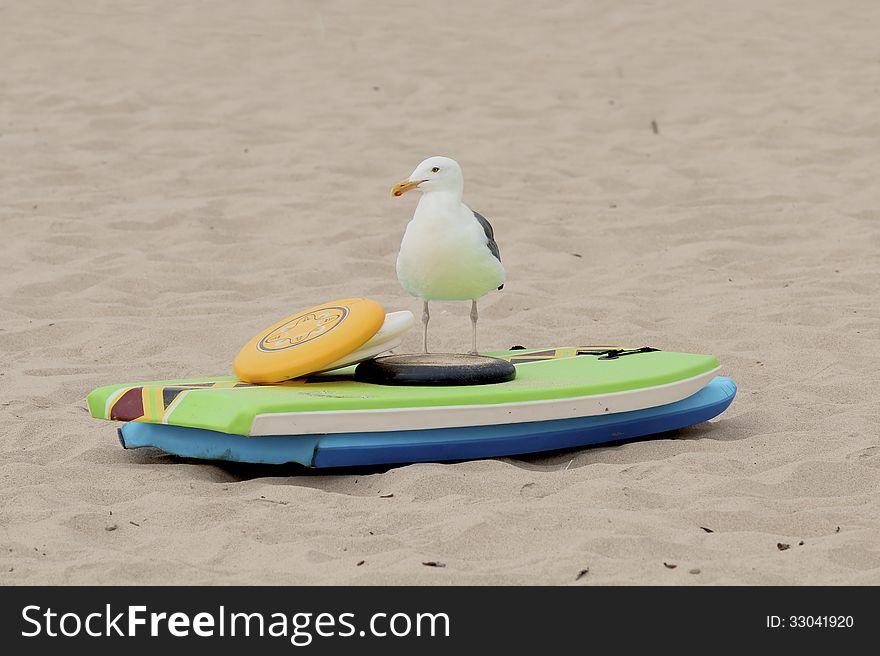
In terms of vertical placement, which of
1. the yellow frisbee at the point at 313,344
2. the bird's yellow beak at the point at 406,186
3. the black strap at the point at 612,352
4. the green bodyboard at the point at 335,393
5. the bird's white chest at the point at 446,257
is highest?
the bird's yellow beak at the point at 406,186

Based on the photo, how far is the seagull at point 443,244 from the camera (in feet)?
11.4

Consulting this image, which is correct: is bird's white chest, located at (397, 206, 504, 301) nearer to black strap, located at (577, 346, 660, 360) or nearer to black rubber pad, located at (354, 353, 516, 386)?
black rubber pad, located at (354, 353, 516, 386)

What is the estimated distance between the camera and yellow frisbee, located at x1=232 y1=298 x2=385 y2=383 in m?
3.49

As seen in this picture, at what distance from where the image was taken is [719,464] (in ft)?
11.1

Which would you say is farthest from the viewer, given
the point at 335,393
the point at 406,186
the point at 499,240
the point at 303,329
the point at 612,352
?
the point at 499,240

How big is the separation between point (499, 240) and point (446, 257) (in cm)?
268

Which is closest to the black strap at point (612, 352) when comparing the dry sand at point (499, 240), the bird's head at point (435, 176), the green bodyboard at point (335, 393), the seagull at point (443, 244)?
the green bodyboard at point (335, 393)

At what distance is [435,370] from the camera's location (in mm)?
3539

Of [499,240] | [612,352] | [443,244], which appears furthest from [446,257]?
[499,240]

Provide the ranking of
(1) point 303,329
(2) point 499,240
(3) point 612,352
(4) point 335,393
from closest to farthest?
(4) point 335,393, (1) point 303,329, (3) point 612,352, (2) point 499,240

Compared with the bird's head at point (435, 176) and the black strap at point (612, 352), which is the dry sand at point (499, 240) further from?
the bird's head at point (435, 176)

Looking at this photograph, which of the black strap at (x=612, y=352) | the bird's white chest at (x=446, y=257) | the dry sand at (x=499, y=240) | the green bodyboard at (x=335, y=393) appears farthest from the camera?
the black strap at (x=612, y=352)

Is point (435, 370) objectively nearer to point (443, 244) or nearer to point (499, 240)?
point (443, 244)

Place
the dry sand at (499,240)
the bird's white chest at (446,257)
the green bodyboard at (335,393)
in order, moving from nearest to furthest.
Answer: the dry sand at (499,240)
the green bodyboard at (335,393)
the bird's white chest at (446,257)
